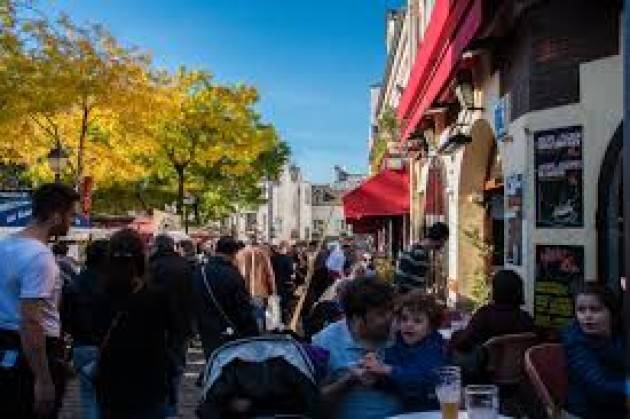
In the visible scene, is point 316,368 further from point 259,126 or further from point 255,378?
point 259,126

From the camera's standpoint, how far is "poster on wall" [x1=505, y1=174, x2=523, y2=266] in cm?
1044

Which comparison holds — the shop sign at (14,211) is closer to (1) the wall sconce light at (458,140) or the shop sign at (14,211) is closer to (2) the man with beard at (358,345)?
(1) the wall sconce light at (458,140)

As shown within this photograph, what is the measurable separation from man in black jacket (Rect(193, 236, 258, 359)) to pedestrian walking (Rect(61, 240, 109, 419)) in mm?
2468

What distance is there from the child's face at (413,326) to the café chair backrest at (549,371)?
3.69 feet

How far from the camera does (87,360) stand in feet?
20.8

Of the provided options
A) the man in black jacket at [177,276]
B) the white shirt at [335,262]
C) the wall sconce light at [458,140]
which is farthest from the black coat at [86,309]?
the white shirt at [335,262]

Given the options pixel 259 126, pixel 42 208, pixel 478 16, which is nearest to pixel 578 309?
pixel 42 208

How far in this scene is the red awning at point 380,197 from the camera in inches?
853

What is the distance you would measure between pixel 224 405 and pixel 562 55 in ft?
20.2

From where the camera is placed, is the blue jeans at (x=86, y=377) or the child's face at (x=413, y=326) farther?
the blue jeans at (x=86, y=377)

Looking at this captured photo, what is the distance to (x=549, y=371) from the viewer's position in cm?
591

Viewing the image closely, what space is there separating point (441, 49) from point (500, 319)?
7.21 m

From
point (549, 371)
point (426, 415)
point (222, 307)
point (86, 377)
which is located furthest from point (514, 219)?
point (426, 415)

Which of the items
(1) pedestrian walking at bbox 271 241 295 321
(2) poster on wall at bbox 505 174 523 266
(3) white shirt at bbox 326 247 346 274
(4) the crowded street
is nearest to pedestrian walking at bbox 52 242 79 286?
(4) the crowded street
